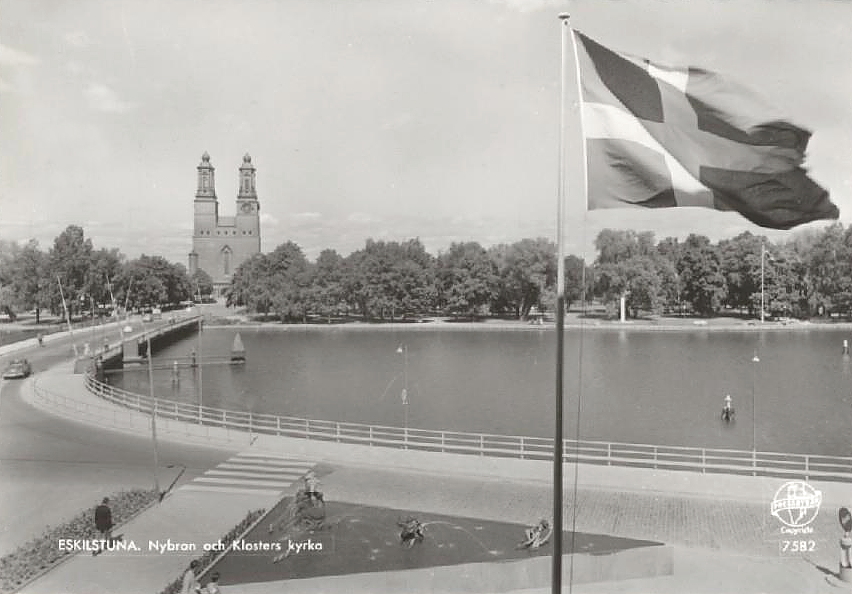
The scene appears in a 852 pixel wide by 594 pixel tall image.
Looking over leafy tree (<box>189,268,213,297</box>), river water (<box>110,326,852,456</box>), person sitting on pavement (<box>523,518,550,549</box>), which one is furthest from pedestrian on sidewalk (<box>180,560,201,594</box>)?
leafy tree (<box>189,268,213,297</box>)

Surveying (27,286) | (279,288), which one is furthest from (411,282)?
(27,286)

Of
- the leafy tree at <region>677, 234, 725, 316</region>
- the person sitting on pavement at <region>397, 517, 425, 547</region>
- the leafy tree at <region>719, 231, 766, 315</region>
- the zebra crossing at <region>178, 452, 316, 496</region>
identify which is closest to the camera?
the person sitting on pavement at <region>397, 517, 425, 547</region>

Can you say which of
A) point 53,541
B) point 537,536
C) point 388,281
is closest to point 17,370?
point 53,541

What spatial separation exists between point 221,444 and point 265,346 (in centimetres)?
5943

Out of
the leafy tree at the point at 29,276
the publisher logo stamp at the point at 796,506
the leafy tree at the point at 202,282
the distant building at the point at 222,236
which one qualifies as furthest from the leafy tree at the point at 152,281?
the publisher logo stamp at the point at 796,506

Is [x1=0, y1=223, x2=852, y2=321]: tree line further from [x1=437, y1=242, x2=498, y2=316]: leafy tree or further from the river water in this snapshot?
the river water

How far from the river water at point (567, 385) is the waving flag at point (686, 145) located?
9.29 m

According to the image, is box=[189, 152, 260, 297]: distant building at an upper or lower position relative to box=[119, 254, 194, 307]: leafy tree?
upper

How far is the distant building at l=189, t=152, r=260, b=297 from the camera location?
141m

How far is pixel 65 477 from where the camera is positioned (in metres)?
19.1

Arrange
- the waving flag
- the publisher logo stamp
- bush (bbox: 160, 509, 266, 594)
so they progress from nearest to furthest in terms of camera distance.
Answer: the waving flag
bush (bbox: 160, 509, 266, 594)
the publisher logo stamp

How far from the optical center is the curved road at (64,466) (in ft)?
54.1

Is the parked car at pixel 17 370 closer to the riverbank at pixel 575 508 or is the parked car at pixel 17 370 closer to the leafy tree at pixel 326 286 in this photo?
the riverbank at pixel 575 508

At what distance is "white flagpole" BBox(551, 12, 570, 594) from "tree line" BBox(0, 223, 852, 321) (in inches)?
3331
